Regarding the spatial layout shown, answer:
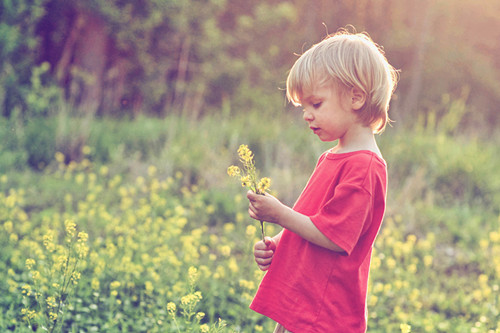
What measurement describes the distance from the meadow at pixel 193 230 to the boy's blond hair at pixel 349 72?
893mm

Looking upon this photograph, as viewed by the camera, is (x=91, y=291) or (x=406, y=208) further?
(x=406, y=208)

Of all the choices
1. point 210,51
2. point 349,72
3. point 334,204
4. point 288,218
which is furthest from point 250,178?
point 210,51

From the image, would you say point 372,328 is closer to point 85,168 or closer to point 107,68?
point 85,168

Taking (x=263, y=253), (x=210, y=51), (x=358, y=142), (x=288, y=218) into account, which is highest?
(x=210, y=51)

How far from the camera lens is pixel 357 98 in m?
1.89

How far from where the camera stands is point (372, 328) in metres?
3.56

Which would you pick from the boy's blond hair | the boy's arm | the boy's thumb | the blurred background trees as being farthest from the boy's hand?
the blurred background trees

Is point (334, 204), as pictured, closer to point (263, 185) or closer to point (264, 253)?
point (263, 185)

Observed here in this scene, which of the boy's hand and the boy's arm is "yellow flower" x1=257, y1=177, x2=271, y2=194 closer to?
the boy's arm

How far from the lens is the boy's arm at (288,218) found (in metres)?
1.79

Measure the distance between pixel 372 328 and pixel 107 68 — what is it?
9083 millimetres

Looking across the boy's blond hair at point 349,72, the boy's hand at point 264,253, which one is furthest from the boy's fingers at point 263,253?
the boy's blond hair at point 349,72

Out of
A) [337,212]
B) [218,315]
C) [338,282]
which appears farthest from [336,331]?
[218,315]

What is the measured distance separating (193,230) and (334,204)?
3.09m
